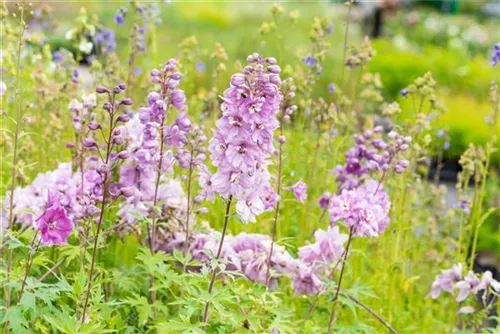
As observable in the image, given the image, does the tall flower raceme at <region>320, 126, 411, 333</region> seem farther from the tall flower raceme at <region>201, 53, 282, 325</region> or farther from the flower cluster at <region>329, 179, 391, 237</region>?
the tall flower raceme at <region>201, 53, 282, 325</region>

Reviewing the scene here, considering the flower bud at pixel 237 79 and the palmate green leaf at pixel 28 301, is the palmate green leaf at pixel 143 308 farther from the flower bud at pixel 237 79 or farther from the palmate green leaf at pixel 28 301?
the flower bud at pixel 237 79

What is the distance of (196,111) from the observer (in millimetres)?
5191

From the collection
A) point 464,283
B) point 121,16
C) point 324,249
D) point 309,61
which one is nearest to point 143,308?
point 324,249

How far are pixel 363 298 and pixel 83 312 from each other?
1717mm

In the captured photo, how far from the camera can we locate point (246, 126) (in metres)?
2.56

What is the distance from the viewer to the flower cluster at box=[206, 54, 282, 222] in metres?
2.53

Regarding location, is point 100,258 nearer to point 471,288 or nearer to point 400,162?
point 400,162

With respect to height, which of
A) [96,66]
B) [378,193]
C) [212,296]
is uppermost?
[96,66]

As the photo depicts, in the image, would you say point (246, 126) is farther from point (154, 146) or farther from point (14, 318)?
point (14, 318)

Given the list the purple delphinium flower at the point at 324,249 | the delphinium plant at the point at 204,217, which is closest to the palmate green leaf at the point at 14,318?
the delphinium plant at the point at 204,217

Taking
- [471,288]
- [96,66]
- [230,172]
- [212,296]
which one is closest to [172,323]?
[212,296]

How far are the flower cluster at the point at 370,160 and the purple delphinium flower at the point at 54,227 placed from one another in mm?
1161

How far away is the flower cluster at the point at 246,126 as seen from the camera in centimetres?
253

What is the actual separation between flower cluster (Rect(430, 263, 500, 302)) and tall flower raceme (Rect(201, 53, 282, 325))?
3.86 feet
